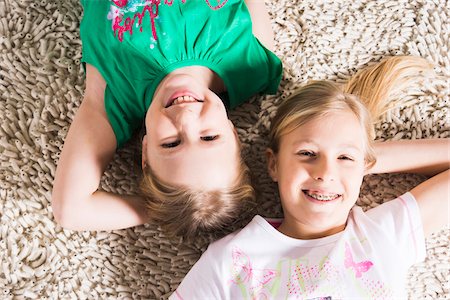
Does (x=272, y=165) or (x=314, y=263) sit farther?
(x=272, y=165)

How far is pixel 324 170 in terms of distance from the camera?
1.17m

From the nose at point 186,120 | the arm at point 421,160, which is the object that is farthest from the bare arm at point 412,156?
the nose at point 186,120

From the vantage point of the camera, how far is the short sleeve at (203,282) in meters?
1.21

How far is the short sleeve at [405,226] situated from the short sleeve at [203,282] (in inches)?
14.1

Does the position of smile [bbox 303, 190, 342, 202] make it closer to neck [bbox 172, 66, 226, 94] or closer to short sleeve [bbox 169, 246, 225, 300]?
short sleeve [bbox 169, 246, 225, 300]

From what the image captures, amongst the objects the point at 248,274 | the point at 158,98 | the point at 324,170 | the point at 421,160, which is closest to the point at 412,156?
the point at 421,160

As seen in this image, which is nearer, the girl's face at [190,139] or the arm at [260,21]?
the girl's face at [190,139]

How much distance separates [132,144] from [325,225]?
19.8 inches

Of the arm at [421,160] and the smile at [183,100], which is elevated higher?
the smile at [183,100]

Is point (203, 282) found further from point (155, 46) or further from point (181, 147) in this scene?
point (155, 46)

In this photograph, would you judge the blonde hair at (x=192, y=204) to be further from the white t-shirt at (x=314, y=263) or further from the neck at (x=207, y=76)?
the neck at (x=207, y=76)

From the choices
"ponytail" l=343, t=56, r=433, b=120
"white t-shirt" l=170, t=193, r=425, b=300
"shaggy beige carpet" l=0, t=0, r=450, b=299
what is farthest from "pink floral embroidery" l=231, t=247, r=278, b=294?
"ponytail" l=343, t=56, r=433, b=120

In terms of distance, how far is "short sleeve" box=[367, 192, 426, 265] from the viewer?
1.24 meters

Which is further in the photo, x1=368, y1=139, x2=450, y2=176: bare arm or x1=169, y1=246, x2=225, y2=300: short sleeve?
x1=368, y1=139, x2=450, y2=176: bare arm
